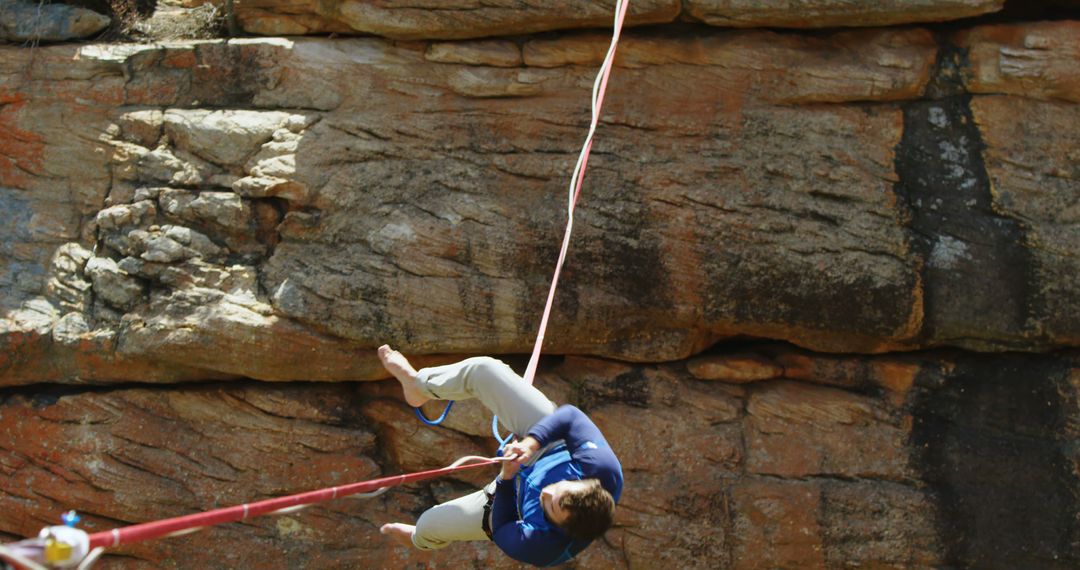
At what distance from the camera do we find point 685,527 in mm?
7781

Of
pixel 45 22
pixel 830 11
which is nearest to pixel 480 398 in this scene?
pixel 830 11

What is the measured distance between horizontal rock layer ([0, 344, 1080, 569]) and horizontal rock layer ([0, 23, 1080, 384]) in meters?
0.27

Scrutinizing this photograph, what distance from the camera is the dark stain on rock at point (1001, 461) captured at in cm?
755

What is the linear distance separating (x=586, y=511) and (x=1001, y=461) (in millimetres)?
3908

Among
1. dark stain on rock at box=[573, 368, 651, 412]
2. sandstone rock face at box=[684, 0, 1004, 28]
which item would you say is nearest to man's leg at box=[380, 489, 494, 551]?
dark stain on rock at box=[573, 368, 651, 412]

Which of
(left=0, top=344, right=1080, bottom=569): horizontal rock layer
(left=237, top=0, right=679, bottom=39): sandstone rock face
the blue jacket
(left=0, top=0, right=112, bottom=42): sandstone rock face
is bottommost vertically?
(left=0, top=344, right=1080, bottom=569): horizontal rock layer

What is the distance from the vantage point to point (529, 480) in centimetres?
532

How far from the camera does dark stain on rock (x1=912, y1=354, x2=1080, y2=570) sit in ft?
24.8

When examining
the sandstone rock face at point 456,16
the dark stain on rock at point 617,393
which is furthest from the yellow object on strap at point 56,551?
the sandstone rock face at point 456,16

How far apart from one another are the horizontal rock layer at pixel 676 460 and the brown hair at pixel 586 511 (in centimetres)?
289

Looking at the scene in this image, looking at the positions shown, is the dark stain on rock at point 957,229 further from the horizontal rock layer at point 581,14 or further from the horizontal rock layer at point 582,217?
the horizontal rock layer at point 581,14

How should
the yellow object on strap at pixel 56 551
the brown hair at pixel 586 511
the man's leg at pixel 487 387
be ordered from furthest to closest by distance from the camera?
the man's leg at pixel 487 387 → the brown hair at pixel 586 511 → the yellow object on strap at pixel 56 551

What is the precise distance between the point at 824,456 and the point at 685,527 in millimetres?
1015

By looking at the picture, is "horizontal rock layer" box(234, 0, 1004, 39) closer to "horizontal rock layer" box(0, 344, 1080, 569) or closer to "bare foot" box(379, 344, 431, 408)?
"horizontal rock layer" box(0, 344, 1080, 569)
